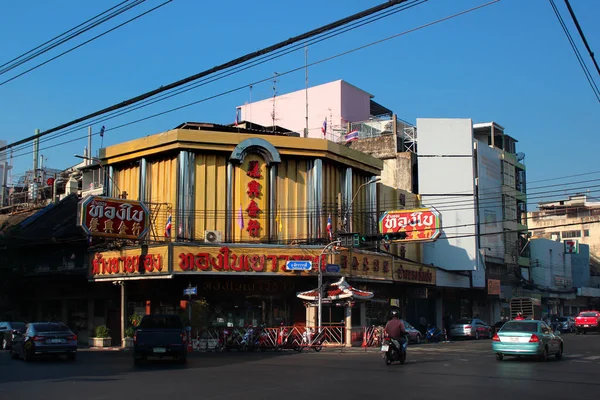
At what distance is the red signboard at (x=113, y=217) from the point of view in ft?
104

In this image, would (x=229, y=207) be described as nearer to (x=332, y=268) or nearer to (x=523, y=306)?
(x=332, y=268)

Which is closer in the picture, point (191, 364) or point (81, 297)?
point (191, 364)

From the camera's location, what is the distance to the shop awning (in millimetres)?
32656

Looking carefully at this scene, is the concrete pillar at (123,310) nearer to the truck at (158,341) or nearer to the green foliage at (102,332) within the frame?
the green foliage at (102,332)

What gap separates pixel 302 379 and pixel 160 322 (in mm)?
7866

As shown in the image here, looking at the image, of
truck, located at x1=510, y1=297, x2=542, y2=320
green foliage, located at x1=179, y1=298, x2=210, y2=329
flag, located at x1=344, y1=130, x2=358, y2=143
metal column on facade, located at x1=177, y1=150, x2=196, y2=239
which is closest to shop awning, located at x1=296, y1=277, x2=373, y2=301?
green foliage, located at x1=179, y1=298, x2=210, y2=329

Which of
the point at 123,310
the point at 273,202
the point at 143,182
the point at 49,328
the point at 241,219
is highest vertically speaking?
the point at 143,182

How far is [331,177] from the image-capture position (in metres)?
38.7

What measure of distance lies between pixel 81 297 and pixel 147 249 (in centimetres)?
873

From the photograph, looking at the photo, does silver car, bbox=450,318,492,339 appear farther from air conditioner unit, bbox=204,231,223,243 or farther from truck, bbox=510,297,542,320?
air conditioner unit, bbox=204,231,223,243

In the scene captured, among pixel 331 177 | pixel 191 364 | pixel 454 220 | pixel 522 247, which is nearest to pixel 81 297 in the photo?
pixel 331 177

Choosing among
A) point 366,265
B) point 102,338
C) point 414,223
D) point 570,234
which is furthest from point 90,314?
point 570,234

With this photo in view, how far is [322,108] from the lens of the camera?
205ft

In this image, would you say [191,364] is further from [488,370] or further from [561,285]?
[561,285]
